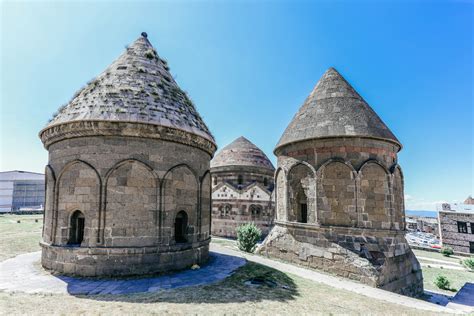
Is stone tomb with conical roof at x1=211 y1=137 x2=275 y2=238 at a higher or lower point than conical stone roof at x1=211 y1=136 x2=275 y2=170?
lower

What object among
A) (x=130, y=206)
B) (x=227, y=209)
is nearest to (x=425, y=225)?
(x=227, y=209)

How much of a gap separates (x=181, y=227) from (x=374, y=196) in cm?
749

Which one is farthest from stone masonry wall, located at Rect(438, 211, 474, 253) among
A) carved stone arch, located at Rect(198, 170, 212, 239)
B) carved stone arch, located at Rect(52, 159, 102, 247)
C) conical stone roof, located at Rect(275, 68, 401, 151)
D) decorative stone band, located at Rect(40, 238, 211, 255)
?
carved stone arch, located at Rect(52, 159, 102, 247)

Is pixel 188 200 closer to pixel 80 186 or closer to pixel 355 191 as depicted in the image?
pixel 80 186

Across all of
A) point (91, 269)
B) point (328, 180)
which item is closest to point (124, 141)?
point (91, 269)

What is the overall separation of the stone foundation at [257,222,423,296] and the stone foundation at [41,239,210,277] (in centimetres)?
586

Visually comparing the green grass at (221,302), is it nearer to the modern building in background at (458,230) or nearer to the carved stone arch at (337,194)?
the carved stone arch at (337,194)

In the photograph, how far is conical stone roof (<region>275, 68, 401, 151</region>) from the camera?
36.5 feet

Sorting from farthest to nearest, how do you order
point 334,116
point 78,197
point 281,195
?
point 281,195
point 334,116
point 78,197

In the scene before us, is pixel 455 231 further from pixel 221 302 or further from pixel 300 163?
pixel 221 302

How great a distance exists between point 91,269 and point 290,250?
7.72 meters

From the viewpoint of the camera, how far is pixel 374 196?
1064cm

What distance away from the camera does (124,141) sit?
7.81m

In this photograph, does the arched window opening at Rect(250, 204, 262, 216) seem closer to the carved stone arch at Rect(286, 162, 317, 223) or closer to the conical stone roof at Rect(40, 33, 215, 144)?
the carved stone arch at Rect(286, 162, 317, 223)
